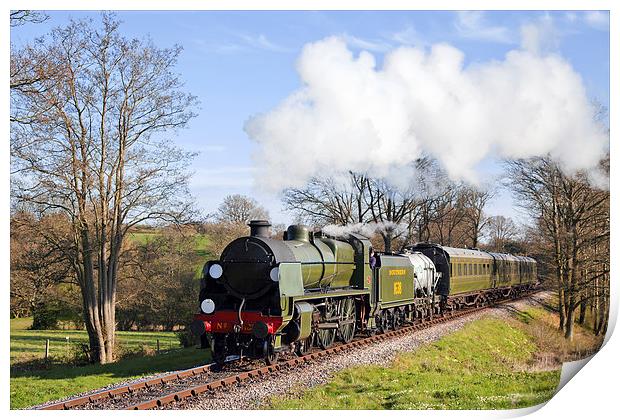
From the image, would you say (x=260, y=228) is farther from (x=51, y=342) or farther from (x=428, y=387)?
(x=51, y=342)

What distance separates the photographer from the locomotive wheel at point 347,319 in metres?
13.3

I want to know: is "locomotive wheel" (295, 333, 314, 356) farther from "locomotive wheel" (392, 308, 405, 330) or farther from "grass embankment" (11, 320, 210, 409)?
"locomotive wheel" (392, 308, 405, 330)

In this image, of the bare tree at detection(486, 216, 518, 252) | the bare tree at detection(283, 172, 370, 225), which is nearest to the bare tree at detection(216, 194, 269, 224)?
the bare tree at detection(283, 172, 370, 225)

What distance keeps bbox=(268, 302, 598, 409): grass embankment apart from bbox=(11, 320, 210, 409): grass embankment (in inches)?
141

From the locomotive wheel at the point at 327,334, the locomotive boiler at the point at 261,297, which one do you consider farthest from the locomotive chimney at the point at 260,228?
the locomotive wheel at the point at 327,334

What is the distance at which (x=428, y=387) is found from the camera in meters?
9.54

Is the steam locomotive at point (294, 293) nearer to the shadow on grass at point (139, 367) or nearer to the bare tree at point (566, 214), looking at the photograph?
the shadow on grass at point (139, 367)

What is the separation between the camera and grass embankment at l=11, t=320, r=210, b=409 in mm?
10375

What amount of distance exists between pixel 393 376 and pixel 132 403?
4.46 m

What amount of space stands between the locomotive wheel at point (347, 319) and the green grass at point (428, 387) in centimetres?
139

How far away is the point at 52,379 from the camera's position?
11.7m
